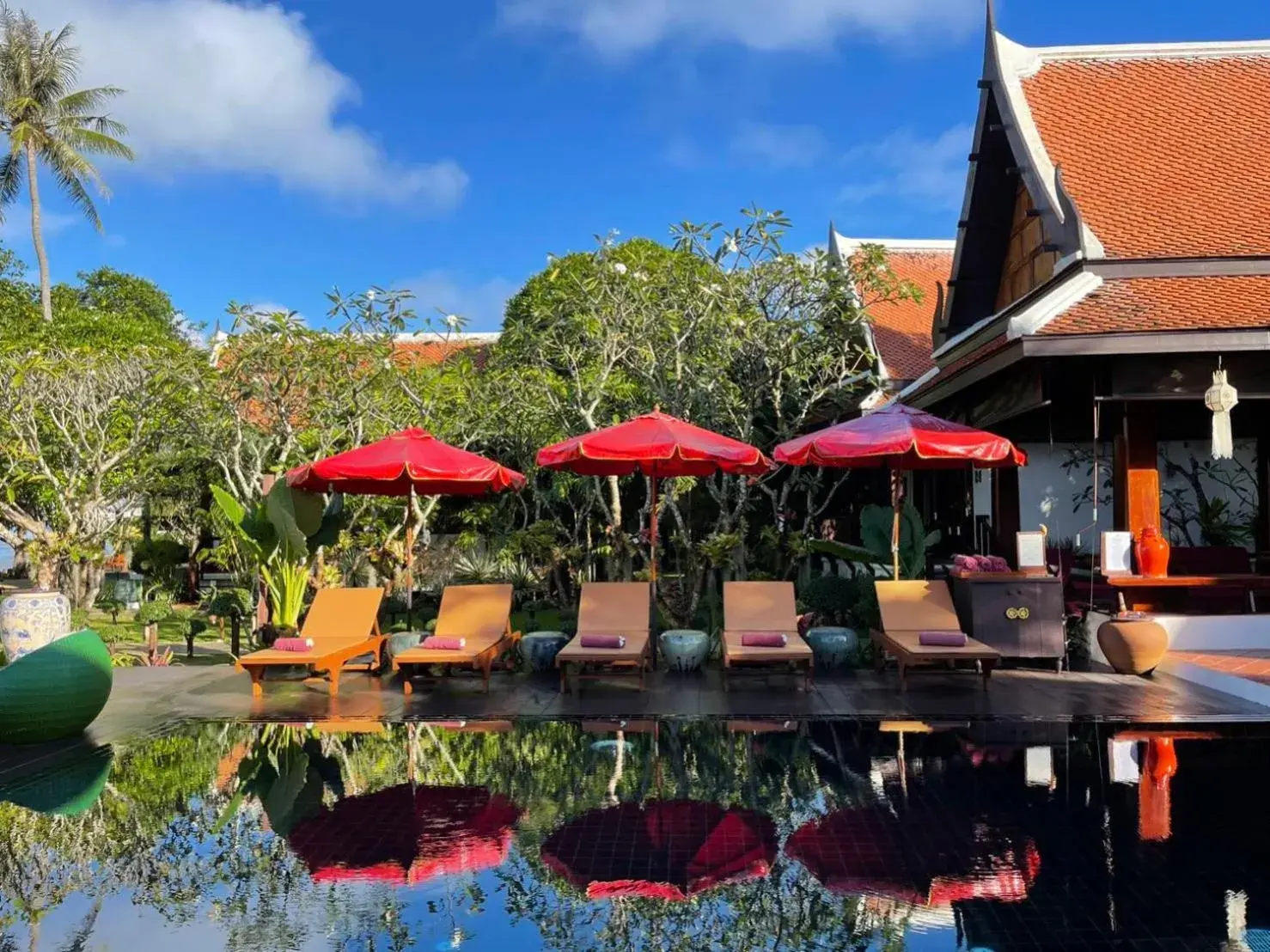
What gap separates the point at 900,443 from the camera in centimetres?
927

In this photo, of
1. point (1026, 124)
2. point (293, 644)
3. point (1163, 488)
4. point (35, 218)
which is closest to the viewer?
point (293, 644)

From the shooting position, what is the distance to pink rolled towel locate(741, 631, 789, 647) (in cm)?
917

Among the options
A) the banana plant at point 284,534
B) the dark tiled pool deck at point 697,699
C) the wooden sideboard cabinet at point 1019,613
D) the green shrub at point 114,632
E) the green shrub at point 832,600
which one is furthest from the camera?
the green shrub at point 114,632

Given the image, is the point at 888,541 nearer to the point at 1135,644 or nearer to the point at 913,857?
the point at 1135,644

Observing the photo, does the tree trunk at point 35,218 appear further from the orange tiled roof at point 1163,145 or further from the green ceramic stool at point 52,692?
the orange tiled roof at point 1163,145

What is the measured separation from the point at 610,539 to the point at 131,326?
18.7m

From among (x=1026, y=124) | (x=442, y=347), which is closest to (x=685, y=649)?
(x=1026, y=124)

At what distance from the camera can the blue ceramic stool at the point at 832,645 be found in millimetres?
9945

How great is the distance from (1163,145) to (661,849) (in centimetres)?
1299

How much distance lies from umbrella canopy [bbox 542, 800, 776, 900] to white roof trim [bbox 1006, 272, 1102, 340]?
6.55m

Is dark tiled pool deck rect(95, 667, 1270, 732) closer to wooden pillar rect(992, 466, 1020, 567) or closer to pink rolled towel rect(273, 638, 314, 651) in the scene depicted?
pink rolled towel rect(273, 638, 314, 651)

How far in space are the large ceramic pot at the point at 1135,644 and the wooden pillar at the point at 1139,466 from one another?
5.07 ft

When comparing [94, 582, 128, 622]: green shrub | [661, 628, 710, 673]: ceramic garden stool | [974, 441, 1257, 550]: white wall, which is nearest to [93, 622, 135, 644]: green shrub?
[94, 582, 128, 622]: green shrub

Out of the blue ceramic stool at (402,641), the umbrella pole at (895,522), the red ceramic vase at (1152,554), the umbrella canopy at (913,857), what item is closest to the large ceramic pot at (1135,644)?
the red ceramic vase at (1152,554)
